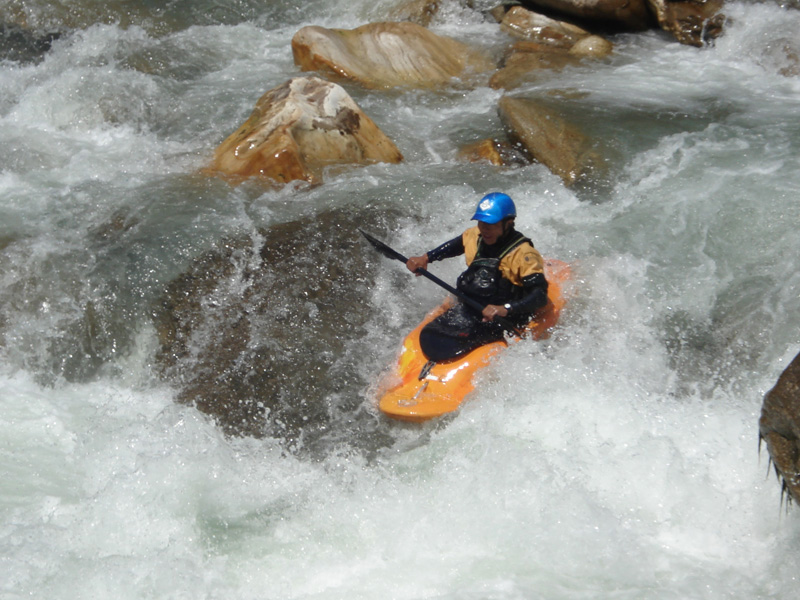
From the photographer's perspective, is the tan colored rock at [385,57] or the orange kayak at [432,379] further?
the tan colored rock at [385,57]

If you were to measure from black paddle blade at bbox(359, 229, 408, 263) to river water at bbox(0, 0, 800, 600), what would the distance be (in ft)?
0.91

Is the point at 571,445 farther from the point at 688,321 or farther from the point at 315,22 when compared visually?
the point at 315,22

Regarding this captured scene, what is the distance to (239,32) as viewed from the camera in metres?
9.55

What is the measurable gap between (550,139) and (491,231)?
2.47 meters

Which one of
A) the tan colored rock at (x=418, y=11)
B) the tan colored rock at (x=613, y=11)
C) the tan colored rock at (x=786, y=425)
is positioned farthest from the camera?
the tan colored rock at (x=418, y=11)

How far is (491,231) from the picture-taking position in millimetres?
4211

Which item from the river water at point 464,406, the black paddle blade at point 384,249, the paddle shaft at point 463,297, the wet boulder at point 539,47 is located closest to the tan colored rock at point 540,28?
the wet boulder at point 539,47

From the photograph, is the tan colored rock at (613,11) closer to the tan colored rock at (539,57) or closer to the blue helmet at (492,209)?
the tan colored rock at (539,57)

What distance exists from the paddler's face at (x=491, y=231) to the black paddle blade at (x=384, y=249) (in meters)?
0.61

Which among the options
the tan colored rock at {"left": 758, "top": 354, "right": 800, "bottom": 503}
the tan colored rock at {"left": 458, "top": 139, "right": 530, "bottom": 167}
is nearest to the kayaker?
the tan colored rock at {"left": 758, "top": 354, "right": 800, "bottom": 503}

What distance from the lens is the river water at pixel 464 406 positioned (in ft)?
11.0

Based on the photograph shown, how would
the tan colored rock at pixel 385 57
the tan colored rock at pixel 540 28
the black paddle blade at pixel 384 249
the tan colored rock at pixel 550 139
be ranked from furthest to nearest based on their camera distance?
the tan colored rock at pixel 540 28 < the tan colored rock at pixel 385 57 < the tan colored rock at pixel 550 139 < the black paddle blade at pixel 384 249

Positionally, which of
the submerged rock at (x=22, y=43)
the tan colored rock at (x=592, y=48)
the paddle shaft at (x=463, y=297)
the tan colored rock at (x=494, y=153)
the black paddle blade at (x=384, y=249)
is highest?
the submerged rock at (x=22, y=43)

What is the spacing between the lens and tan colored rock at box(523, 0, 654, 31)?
8.75 metres
